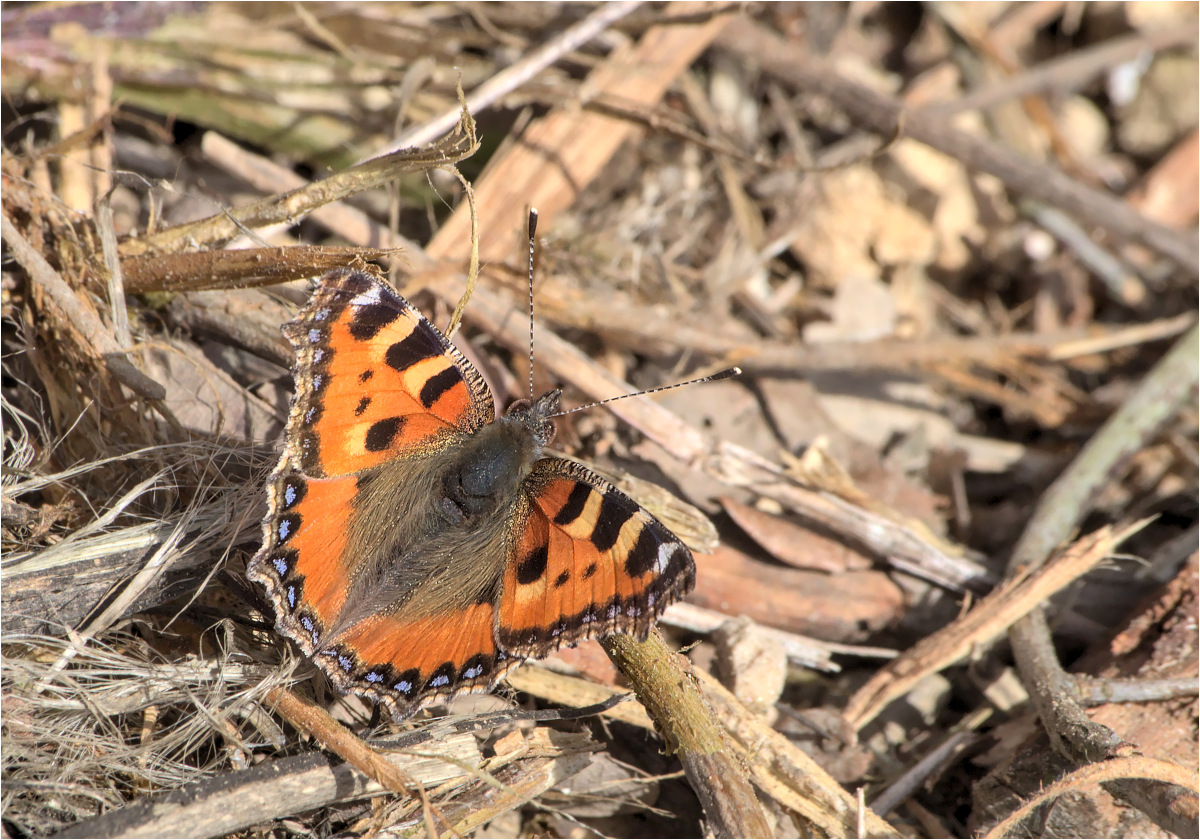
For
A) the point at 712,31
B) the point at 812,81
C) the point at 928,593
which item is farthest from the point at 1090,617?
the point at 712,31

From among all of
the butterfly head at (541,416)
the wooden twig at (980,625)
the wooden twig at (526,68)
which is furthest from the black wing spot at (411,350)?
the wooden twig at (980,625)

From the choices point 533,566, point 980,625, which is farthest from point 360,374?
point 980,625

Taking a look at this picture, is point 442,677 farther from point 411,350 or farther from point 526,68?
point 526,68

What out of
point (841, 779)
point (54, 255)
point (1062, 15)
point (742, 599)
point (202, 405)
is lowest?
point (841, 779)

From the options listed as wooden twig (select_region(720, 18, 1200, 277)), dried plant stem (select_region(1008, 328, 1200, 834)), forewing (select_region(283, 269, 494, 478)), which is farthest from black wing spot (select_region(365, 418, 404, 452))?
wooden twig (select_region(720, 18, 1200, 277))

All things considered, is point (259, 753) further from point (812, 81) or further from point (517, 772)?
point (812, 81)

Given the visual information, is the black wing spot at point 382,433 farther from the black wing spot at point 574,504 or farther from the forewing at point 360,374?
the black wing spot at point 574,504
